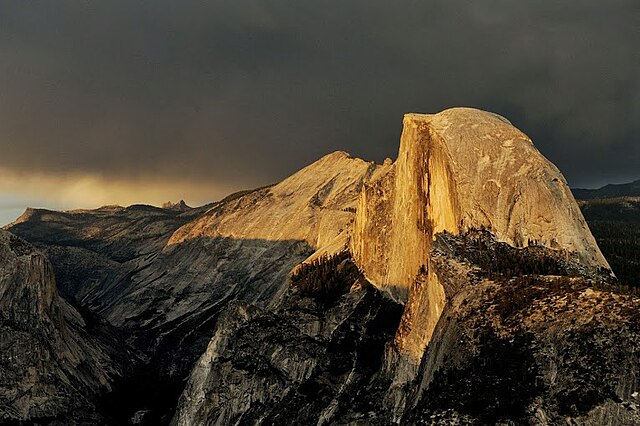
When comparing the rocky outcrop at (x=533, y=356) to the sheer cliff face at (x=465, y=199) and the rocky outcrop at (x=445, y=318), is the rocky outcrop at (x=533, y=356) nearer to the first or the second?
the rocky outcrop at (x=445, y=318)

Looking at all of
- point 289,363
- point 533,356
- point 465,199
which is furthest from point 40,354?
point 533,356

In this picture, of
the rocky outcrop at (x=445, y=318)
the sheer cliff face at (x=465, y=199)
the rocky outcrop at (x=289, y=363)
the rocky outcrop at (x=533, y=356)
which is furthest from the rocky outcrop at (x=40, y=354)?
the rocky outcrop at (x=533, y=356)

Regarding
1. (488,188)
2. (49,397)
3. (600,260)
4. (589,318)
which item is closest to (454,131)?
(488,188)

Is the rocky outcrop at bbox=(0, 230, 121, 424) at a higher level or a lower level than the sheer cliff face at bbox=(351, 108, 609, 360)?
lower

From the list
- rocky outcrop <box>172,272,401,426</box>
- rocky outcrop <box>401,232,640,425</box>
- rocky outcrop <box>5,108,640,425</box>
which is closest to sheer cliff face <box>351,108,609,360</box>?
rocky outcrop <box>5,108,640,425</box>

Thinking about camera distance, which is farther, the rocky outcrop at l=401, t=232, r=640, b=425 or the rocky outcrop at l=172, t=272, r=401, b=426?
the rocky outcrop at l=172, t=272, r=401, b=426

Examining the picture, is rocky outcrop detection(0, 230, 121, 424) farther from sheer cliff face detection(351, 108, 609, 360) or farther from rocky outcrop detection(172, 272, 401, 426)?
sheer cliff face detection(351, 108, 609, 360)
